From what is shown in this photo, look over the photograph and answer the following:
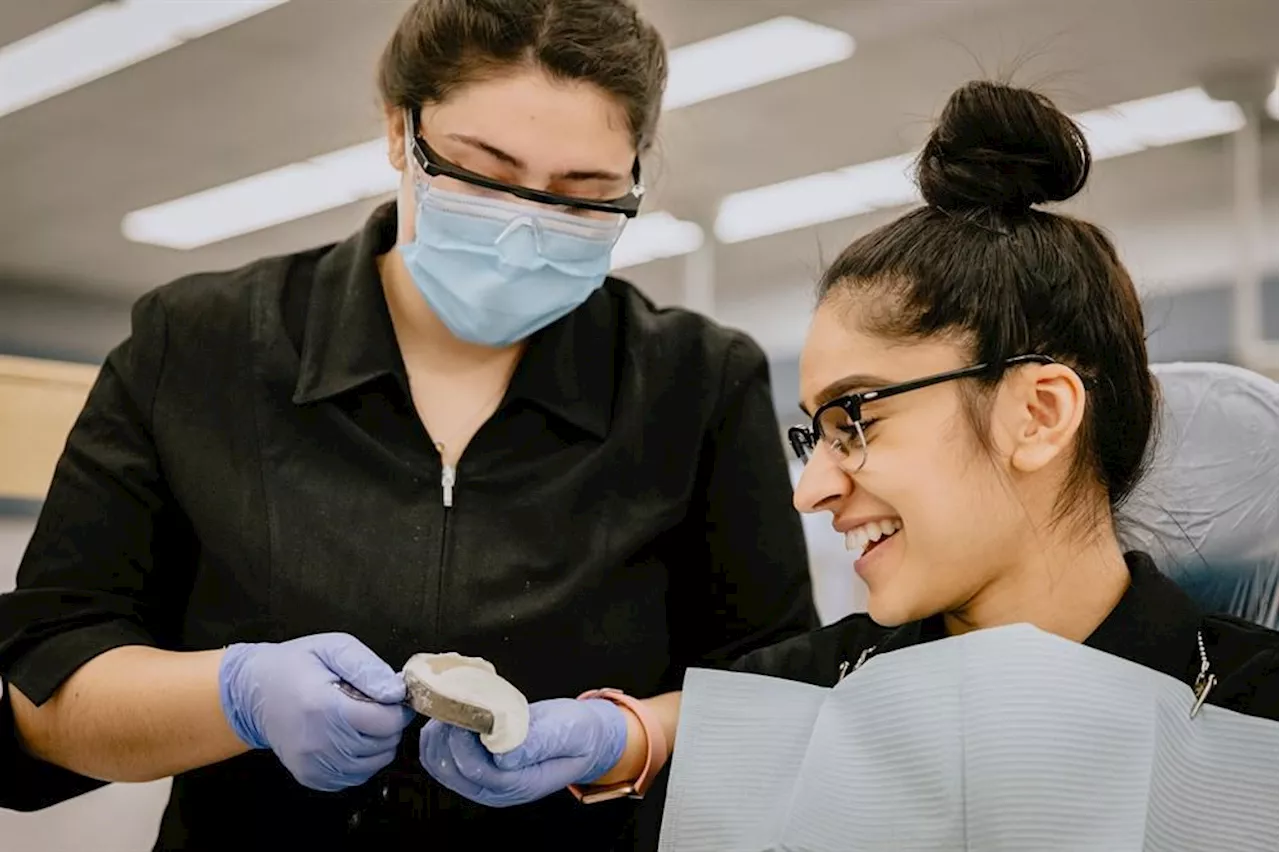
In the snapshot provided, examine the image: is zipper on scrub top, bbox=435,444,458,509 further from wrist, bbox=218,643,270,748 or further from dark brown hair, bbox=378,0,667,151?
dark brown hair, bbox=378,0,667,151

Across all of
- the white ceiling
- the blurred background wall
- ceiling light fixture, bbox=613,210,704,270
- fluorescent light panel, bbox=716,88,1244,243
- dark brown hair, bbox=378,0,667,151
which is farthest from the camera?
ceiling light fixture, bbox=613,210,704,270

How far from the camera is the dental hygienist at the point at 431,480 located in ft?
4.63

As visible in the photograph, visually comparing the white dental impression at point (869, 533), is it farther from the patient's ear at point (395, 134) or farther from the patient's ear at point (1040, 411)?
the patient's ear at point (395, 134)

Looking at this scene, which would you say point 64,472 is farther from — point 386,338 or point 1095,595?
point 1095,595

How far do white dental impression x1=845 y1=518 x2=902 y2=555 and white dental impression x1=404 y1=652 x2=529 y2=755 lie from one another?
346 mm

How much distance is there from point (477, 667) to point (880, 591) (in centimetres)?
37

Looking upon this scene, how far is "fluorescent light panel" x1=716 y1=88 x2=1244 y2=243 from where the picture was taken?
4602mm

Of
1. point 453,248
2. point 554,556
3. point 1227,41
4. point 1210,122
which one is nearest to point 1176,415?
point 554,556

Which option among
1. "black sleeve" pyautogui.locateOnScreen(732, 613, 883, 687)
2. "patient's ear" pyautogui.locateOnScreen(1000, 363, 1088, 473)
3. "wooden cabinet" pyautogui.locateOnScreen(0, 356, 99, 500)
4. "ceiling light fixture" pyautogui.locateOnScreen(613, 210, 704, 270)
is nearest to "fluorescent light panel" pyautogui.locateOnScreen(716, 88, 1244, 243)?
"ceiling light fixture" pyautogui.locateOnScreen(613, 210, 704, 270)

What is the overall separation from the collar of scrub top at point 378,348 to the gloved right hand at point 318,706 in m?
0.33

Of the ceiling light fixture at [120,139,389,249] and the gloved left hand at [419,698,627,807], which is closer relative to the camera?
the gloved left hand at [419,698,627,807]

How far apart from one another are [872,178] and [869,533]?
413cm

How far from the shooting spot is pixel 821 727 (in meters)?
1.19

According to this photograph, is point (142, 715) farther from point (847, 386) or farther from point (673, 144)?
point (673, 144)
